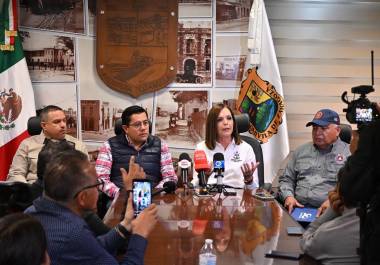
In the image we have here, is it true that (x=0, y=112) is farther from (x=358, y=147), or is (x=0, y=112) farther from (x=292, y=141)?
(x=358, y=147)

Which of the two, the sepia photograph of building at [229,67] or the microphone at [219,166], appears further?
the sepia photograph of building at [229,67]

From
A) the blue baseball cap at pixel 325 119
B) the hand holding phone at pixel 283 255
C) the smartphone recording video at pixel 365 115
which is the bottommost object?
the hand holding phone at pixel 283 255

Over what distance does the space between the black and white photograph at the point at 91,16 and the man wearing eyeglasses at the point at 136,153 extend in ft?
4.19

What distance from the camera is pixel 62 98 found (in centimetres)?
453

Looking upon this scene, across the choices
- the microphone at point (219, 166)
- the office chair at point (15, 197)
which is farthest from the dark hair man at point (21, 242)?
the microphone at point (219, 166)

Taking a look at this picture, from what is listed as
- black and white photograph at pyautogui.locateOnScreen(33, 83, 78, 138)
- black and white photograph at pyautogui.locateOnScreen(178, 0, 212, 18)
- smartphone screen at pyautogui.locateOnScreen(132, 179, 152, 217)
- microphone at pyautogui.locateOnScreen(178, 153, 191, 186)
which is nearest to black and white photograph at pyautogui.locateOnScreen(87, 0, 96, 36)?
black and white photograph at pyautogui.locateOnScreen(33, 83, 78, 138)

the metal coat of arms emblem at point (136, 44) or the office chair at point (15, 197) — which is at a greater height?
the metal coat of arms emblem at point (136, 44)

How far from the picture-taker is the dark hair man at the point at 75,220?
5.02ft

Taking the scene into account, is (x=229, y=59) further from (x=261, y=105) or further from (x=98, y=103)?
(x=98, y=103)

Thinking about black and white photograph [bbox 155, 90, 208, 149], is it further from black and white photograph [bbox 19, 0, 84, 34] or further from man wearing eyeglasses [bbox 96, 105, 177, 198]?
black and white photograph [bbox 19, 0, 84, 34]

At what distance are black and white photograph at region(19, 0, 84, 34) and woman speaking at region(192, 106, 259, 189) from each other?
1724mm

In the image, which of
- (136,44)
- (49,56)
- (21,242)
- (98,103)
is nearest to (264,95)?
(136,44)

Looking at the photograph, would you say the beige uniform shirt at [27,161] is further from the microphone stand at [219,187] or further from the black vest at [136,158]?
the microphone stand at [219,187]

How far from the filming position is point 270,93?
439cm
